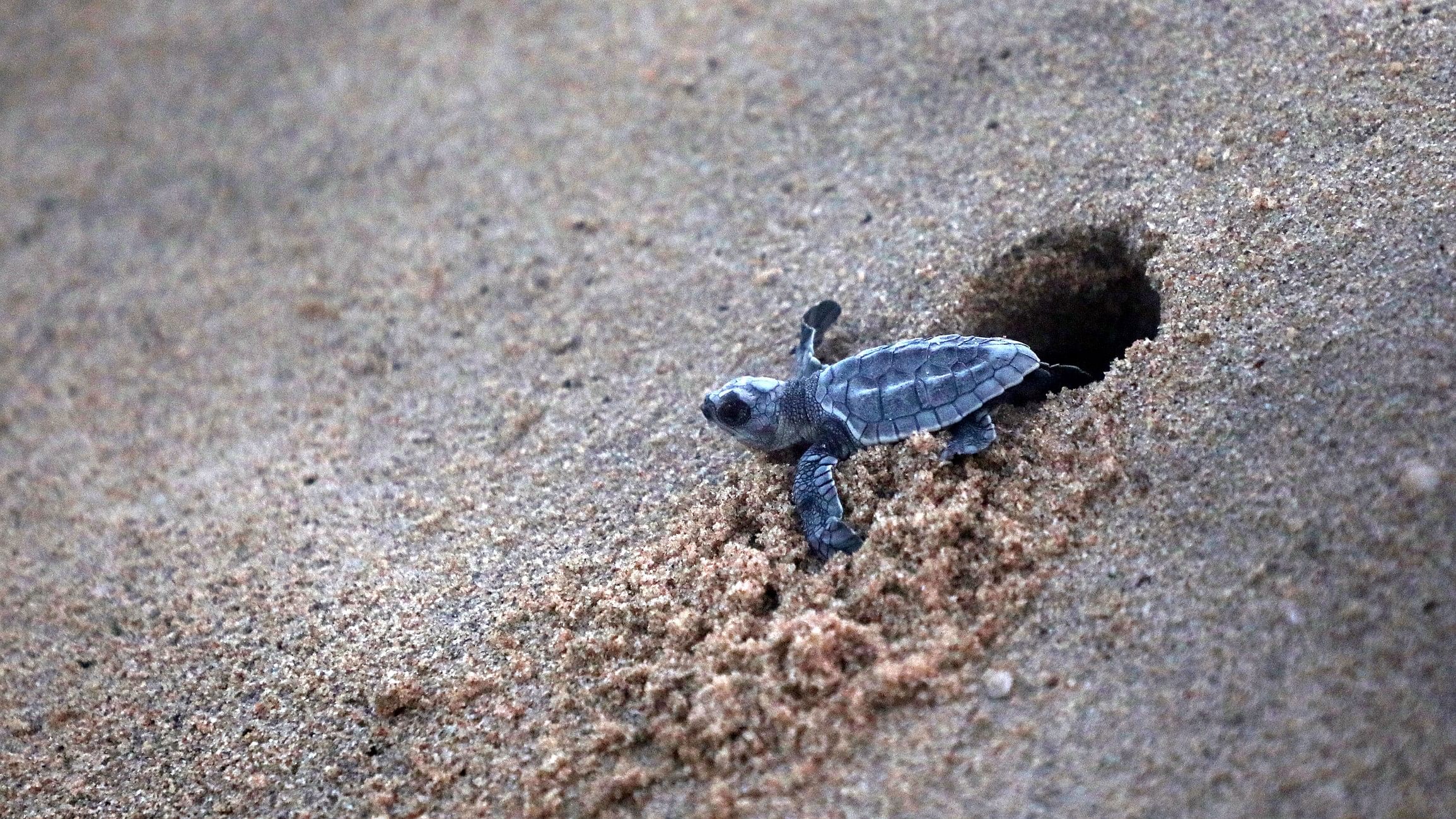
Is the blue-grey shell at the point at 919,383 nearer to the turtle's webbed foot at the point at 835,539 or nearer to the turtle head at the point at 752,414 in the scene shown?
the turtle head at the point at 752,414

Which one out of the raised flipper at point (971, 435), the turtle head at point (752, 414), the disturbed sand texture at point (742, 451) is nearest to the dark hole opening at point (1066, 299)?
the disturbed sand texture at point (742, 451)

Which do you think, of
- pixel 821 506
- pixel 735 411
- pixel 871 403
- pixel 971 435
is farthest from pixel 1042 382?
pixel 735 411

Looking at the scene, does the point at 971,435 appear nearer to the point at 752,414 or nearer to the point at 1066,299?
the point at 752,414

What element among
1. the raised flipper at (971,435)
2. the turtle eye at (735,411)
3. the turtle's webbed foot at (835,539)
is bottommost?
the turtle's webbed foot at (835,539)

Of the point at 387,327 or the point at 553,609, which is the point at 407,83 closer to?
the point at 387,327

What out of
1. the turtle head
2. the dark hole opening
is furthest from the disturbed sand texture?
the turtle head

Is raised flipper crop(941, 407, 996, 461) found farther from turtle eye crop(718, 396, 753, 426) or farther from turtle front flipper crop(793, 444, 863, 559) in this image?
turtle eye crop(718, 396, 753, 426)

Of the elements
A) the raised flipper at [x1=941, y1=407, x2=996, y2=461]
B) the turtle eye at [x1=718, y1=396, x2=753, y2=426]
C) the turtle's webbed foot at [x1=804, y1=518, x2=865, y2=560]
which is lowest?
the turtle's webbed foot at [x1=804, y1=518, x2=865, y2=560]

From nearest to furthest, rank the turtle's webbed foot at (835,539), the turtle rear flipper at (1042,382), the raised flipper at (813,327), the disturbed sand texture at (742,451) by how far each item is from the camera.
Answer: the disturbed sand texture at (742,451) → the turtle's webbed foot at (835,539) → the turtle rear flipper at (1042,382) → the raised flipper at (813,327)
